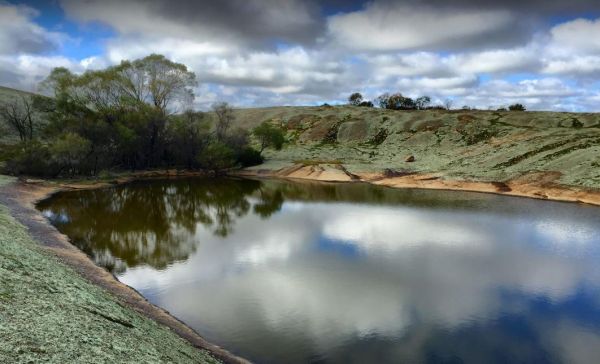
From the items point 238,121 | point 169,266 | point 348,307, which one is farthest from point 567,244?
point 238,121

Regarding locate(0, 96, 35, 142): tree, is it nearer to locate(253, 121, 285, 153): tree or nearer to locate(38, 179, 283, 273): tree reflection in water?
locate(38, 179, 283, 273): tree reflection in water

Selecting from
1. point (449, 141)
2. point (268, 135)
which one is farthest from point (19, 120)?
point (449, 141)

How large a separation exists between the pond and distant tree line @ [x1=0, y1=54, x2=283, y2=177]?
52.9 ft

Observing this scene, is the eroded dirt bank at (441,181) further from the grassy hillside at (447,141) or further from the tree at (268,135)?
the tree at (268,135)

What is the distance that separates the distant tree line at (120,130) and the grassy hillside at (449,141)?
57.6 ft

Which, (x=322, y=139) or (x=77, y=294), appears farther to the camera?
(x=322, y=139)

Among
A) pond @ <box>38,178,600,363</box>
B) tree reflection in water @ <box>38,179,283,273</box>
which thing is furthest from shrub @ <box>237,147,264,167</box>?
pond @ <box>38,178,600,363</box>

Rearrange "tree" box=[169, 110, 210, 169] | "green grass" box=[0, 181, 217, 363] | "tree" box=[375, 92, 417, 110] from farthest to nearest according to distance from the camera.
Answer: "tree" box=[375, 92, 417, 110] < "tree" box=[169, 110, 210, 169] < "green grass" box=[0, 181, 217, 363]

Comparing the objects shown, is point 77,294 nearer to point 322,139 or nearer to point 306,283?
point 306,283

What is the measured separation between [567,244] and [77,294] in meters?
42.4

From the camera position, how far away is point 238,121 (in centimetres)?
16038

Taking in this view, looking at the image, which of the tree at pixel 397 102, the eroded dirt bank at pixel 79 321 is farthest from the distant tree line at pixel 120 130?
the tree at pixel 397 102

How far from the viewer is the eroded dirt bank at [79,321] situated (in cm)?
1242

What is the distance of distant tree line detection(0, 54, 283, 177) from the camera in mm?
72625
